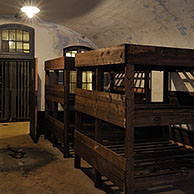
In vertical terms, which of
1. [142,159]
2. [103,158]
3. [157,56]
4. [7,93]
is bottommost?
[142,159]

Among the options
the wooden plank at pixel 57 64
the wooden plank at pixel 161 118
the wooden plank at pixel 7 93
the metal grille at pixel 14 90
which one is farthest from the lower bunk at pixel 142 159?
the wooden plank at pixel 7 93

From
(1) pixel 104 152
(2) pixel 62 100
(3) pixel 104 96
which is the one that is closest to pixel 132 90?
(3) pixel 104 96

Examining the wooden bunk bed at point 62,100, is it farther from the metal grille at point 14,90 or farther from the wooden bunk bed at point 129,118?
the metal grille at point 14,90

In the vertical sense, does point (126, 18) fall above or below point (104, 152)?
above

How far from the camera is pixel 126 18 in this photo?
557 centimetres

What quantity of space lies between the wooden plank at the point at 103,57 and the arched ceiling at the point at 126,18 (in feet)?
A: 5.52

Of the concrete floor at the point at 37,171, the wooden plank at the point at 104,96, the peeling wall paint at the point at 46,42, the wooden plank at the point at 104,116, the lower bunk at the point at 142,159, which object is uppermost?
the peeling wall paint at the point at 46,42

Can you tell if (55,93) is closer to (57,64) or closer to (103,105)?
(57,64)

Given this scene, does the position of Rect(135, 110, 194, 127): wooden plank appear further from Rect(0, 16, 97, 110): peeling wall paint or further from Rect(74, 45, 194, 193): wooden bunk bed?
Rect(0, 16, 97, 110): peeling wall paint

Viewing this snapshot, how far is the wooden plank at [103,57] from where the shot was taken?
270cm

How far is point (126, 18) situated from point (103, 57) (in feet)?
9.06

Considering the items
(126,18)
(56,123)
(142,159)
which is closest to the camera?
(142,159)

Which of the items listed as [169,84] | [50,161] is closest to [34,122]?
[50,161]

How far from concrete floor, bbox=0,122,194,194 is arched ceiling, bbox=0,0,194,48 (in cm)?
260
